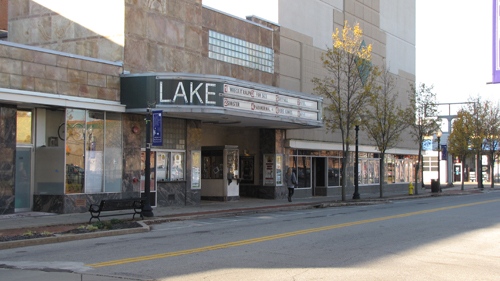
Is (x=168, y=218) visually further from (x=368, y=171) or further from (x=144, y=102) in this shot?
(x=368, y=171)

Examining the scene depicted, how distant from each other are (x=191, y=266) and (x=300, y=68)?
82.1ft

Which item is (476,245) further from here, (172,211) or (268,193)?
(268,193)

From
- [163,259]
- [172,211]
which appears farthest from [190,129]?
[163,259]

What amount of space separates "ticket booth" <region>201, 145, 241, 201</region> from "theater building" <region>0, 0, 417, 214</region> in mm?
61

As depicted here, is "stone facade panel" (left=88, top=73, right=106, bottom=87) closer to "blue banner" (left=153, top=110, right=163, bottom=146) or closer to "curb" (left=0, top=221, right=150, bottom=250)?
"blue banner" (left=153, top=110, right=163, bottom=146)

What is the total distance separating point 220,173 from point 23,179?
10.8 m

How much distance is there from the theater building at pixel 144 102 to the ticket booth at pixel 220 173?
0.06m

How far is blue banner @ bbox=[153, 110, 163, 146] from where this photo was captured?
20922 mm

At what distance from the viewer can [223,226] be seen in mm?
18641

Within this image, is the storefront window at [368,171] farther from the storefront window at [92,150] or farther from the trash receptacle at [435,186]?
the storefront window at [92,150]

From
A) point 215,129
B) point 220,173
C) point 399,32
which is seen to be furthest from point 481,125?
point 220,173

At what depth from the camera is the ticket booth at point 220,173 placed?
29.2 meters

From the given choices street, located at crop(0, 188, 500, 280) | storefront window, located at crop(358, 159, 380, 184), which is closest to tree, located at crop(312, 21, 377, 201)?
storefront window, located at crop(358, 159, 380, 184)

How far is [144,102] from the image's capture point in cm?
2238
